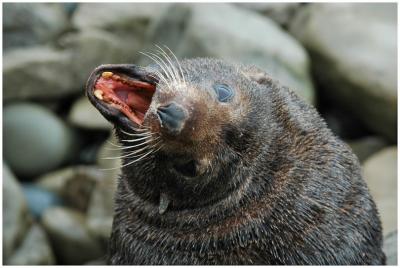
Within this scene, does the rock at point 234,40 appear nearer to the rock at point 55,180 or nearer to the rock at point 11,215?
the rock at point 55,180

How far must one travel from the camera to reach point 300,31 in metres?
10.6

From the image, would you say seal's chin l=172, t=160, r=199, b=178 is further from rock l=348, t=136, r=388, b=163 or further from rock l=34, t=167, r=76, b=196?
rock l=34, t=167, r=76, b=196

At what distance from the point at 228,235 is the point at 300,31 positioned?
5.99 m

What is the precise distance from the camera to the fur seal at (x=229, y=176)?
4680 mm

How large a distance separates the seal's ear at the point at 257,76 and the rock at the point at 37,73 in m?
5.87

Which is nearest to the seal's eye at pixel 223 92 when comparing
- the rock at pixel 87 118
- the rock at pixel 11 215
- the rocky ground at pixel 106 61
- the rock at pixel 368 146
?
the rocky ground at pixel 106 61

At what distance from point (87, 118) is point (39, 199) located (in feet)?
4.22

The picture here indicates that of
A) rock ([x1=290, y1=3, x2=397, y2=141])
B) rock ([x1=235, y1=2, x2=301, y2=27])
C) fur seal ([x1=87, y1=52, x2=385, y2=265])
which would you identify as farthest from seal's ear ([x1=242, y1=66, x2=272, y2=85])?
rock ([x1=235, y1=2, x2=301, y2=27])

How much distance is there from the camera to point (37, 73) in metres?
10.8

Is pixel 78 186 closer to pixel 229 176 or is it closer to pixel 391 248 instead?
pixel 391 248

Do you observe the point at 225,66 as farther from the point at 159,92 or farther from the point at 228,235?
the point at 228,235

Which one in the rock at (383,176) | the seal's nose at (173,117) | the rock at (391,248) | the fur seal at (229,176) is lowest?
the rock at (383,176)

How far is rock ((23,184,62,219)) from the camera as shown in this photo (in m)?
10.4

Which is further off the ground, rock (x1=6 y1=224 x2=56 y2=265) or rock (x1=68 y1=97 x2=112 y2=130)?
rock (x1=68 y1=97 x2=112 y2=130)
